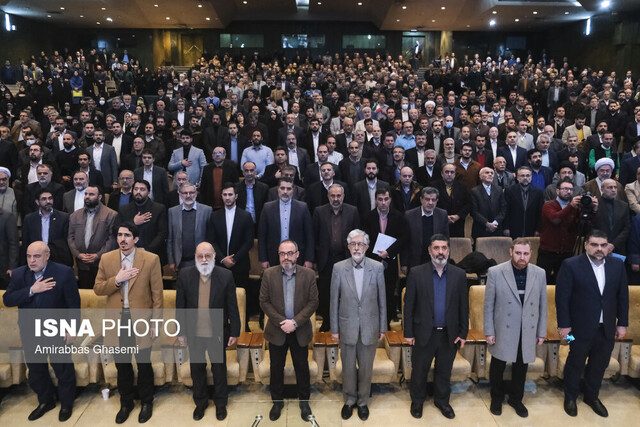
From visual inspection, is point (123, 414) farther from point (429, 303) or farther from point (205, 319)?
point (429, 303)

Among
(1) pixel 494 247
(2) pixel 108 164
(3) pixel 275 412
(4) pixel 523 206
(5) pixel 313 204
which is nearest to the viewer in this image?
(3) pixel 275 412

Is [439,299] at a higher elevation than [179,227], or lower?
lower

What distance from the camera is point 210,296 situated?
367 centimetres

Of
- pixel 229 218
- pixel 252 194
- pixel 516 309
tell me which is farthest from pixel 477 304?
pixel 252 194

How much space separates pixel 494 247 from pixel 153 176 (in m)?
3.86

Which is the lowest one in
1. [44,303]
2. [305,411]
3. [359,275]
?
[305,411]

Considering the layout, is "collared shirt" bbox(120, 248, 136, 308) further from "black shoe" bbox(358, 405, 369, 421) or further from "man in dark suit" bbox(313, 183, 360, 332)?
"black shoe" bbox(358, 405, 369, 421)

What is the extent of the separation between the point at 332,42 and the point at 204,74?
12803 millimetres

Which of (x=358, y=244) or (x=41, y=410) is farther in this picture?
(x=41, y=410)

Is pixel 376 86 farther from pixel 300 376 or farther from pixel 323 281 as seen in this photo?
pixel 300 376

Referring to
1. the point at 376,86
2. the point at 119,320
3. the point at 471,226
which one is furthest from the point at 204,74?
the point at 119,320

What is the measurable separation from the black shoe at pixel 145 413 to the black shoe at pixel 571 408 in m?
3.12

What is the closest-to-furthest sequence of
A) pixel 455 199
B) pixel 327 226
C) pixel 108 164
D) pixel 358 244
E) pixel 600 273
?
pixel 358 244 < pixel 600 273 < pixel 327 226 < pixel 455 199 < pixel 108 164

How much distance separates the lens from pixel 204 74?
13328 mm
